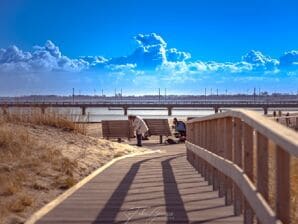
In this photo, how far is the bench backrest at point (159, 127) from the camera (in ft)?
87.0

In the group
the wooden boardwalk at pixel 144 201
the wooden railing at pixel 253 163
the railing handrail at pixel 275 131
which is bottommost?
the wooden boardwalk at pixel 144 201

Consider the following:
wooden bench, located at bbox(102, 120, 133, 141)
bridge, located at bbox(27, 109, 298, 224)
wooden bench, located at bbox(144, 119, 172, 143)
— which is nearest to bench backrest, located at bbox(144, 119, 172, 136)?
wooden bench, located at bbox(144, 119, 172, 143)

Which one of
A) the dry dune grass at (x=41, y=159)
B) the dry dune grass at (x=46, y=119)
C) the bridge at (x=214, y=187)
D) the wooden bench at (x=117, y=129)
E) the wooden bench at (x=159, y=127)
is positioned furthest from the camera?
the wooden bench at (x=159, y=127)

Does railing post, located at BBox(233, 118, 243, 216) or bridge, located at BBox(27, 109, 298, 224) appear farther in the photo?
railing post, located at BBox(233, 118, 243, 216)

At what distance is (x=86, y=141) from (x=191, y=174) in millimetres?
5278

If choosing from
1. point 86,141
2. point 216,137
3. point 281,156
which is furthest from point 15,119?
point 281,156

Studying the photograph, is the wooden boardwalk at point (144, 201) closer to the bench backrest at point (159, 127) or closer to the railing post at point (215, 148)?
the railing post at point (215, 148)

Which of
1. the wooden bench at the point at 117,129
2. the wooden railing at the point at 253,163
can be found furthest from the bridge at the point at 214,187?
the wooden bench at the point at 117,129

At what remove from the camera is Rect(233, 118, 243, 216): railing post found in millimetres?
6547

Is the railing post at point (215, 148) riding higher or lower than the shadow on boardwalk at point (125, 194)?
higher

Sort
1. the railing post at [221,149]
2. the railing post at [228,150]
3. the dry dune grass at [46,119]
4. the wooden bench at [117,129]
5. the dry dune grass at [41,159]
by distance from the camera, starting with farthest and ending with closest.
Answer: the wooden bench at [117,129] < the dry dune grass at [46,119] < the railing post at [221,149] < the dry dune grass at [41,159] < the railing post at [228,150]

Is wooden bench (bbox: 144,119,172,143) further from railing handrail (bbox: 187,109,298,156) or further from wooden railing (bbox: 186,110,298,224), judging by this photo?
railing handrail (bbox: 187,109,298,156)

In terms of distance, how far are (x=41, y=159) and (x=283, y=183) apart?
763 centimetres

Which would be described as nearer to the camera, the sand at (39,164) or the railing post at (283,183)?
the railing post at (283,183)
